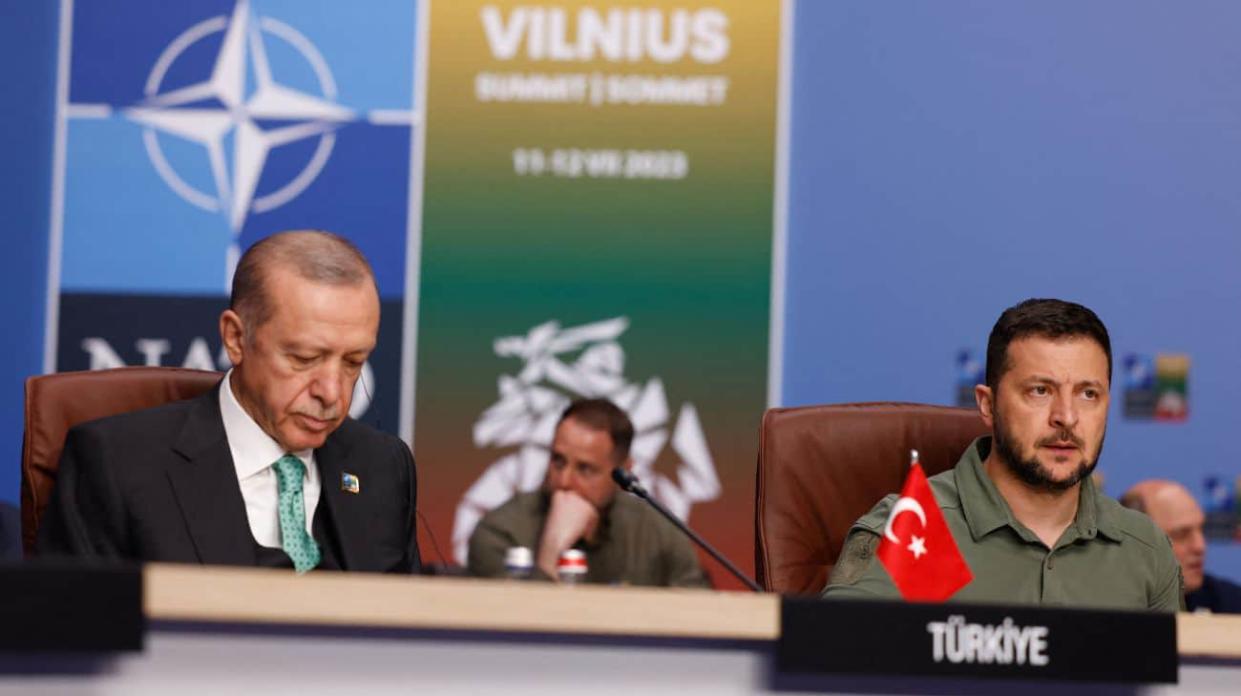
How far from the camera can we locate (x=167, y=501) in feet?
7.48

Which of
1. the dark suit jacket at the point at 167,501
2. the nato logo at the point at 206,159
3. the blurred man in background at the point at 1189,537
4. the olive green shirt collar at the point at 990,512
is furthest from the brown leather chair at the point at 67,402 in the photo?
the blurred man in background at the point at 1189,537

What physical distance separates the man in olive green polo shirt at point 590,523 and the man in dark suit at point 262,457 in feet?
5.11

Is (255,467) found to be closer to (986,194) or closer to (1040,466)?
(1040,466)

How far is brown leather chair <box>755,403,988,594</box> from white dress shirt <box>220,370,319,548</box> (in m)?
0.75

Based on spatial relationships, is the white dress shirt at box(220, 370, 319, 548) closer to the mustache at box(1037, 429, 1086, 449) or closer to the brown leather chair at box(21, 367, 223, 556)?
the brown leather chair at box(21, 367, 223, 556)

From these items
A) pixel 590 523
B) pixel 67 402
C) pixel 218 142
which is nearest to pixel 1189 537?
pixel 590 523

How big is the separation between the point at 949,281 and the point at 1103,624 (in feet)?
8.93

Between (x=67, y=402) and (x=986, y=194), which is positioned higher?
(x=986, y=194)

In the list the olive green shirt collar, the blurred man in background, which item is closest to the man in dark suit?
the olive green shirt collar

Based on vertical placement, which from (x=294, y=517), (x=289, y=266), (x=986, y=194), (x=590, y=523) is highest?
(x=986, y=194)

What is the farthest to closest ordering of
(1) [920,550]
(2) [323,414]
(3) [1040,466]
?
(3) [1040,466], (2) [323,414], (1) [920,550]

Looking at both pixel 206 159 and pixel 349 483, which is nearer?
pixel 349 483

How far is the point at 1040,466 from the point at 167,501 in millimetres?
1380

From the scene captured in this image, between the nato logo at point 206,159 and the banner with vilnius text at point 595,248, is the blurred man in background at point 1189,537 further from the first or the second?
the nato logo at point 206,159
